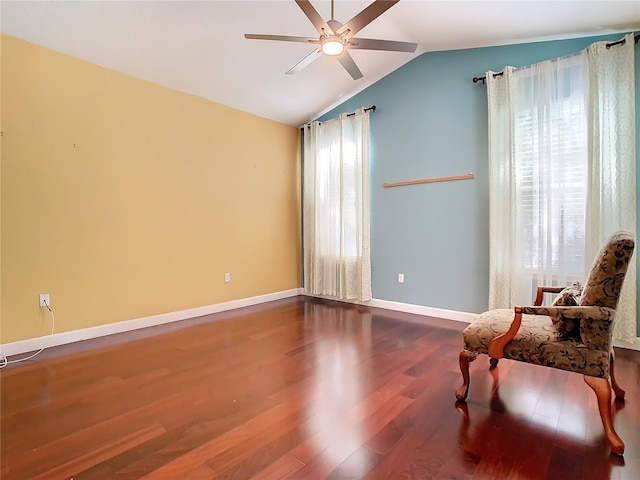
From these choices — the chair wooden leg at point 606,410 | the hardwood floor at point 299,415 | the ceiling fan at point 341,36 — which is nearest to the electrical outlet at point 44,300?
the hardwood floor at point 299,415

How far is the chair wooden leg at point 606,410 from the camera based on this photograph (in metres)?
1.49

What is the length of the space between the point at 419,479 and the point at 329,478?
372mm

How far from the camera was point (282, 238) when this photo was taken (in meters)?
5.10

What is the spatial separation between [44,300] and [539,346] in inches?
150

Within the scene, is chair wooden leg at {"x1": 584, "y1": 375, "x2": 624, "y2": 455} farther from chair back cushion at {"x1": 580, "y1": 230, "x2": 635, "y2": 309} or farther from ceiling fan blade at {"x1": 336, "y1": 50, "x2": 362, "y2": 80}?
ceiling fan blade at {"x1": 336, "y1": 50, "x2": 362, "y2": 80}

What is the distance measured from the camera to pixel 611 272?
1.56 metres

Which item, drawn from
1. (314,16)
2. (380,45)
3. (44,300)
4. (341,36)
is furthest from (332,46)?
(44,300)

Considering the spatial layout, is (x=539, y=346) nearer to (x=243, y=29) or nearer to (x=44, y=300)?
(x=243, y=29)

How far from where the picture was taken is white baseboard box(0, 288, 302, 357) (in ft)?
9.25

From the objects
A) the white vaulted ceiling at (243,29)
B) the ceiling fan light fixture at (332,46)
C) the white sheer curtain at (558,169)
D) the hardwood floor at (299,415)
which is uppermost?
the white vaulted ceiling at (243,29)

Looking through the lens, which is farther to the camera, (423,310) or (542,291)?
(423,310)

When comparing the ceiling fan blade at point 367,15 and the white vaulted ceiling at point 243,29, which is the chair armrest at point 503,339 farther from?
the white vaulted ceiling at point 243,29

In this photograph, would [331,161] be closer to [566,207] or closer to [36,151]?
[566,207]

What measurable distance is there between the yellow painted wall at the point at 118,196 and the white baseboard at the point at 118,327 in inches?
2.3
